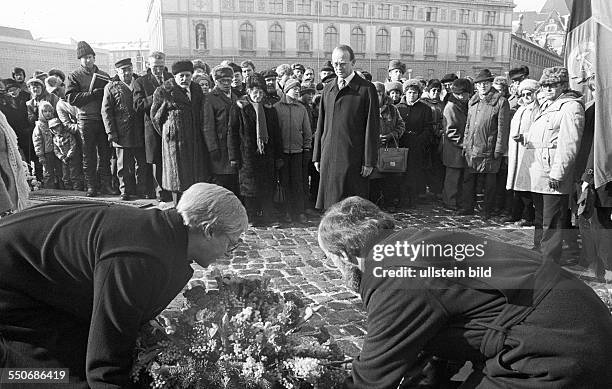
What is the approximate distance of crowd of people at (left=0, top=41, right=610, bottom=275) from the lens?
566 cm

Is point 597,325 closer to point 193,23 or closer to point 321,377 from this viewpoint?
point 321,377

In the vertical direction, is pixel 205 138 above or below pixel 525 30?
below

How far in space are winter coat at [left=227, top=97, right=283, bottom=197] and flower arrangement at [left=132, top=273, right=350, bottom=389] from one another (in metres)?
4.39

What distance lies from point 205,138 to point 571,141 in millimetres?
4430

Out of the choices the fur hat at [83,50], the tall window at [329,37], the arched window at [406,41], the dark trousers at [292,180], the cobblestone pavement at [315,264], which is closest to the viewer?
the cobblestone pavement at [315,264]

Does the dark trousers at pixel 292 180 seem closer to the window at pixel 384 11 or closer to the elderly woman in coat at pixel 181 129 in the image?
the elderly woman in coat at pixel 181 129

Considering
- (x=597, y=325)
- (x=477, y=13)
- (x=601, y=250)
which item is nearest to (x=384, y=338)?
(x=597, y=325)

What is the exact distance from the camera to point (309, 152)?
307 inches

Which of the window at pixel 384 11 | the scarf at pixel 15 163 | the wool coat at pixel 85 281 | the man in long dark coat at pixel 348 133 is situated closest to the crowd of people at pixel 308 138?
the man in long dark coat at pixel 348 133

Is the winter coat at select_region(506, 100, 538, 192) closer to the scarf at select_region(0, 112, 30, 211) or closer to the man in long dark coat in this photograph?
the man in long dark coat

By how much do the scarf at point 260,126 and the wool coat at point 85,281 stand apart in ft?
15.1

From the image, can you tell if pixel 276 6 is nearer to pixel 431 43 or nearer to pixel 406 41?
pixel 406 41

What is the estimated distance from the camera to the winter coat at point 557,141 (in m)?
5.19

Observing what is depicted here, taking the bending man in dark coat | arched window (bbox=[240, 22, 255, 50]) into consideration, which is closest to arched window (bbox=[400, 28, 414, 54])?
arched window (bbox=[240, 22, 255, 50])
